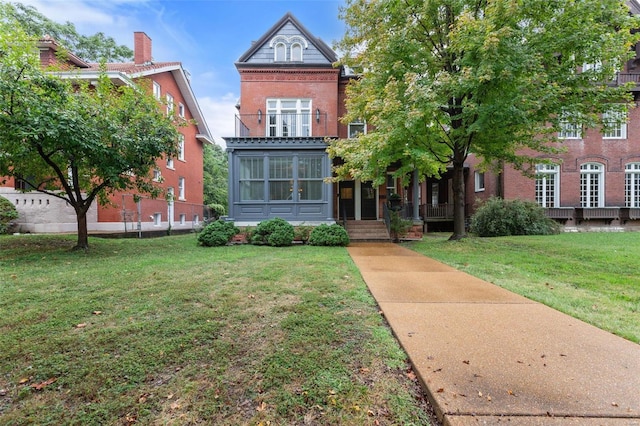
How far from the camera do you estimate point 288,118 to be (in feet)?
45.1

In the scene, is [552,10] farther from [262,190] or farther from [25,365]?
[25,365]

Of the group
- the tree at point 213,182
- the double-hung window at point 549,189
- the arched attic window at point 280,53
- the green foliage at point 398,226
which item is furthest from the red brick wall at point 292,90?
the tree at point 213,182

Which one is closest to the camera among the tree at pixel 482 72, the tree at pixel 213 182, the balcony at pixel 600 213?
the tree at pixel 482 72

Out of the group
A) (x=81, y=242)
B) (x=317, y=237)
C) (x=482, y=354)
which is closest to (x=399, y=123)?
(x=317, y=237)

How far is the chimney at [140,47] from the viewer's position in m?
16.5

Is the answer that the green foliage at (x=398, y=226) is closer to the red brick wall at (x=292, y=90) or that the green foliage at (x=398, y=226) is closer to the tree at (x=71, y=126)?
the red brick wall at (x=292, y=90)

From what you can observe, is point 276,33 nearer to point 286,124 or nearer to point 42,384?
point 286,124

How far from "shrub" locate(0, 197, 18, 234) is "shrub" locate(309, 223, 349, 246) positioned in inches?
464

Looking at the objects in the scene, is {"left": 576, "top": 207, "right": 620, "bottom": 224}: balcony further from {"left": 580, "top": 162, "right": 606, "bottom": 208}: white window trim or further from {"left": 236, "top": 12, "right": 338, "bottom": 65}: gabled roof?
{"left": 236, "top": 12, "right": 338, "bottom": 65}: gabled roof

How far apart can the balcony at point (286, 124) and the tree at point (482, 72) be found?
357 centimetres

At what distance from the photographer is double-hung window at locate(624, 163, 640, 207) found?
1602 centimetres

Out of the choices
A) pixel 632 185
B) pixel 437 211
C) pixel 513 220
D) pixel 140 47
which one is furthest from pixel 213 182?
pixel 632 185

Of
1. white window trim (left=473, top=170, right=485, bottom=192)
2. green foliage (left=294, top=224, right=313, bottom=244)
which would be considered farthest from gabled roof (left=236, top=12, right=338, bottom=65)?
white window trim (left=473, top=170, right=485, bottom=192)

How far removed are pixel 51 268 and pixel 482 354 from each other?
780 cm
